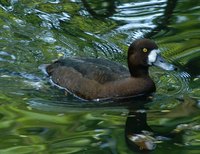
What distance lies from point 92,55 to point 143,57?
1.45 m

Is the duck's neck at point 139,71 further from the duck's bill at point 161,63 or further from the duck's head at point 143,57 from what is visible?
the duck's bill at point 161,63

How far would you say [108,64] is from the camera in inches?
354

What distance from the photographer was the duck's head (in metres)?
8.80

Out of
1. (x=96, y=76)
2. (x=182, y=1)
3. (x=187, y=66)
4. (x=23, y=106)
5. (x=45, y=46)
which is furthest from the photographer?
(x=182, y=1)

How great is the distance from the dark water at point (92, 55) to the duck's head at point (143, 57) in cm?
37

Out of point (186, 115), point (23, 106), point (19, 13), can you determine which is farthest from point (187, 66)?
point (19, 13)

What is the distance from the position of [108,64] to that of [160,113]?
127 cm

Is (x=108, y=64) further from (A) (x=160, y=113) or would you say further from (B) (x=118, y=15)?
(B) (x=118, y=15)

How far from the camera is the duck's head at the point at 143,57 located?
8.80 metres

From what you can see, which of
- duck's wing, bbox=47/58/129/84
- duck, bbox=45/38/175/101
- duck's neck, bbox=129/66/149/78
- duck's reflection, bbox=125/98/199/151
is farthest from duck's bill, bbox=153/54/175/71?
duck's reflection, bbox=125/98/199/151

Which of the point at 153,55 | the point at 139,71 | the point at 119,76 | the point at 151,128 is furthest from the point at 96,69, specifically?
the point at 151,128

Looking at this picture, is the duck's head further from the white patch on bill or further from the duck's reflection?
the duck's reflection

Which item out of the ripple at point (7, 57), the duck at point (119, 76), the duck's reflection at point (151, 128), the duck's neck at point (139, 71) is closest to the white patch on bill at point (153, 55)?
the duck at point (119, 76)

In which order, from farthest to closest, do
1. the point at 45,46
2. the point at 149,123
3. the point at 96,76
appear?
the point at 45,46 < the point at 96,76 < the point at 149,123
